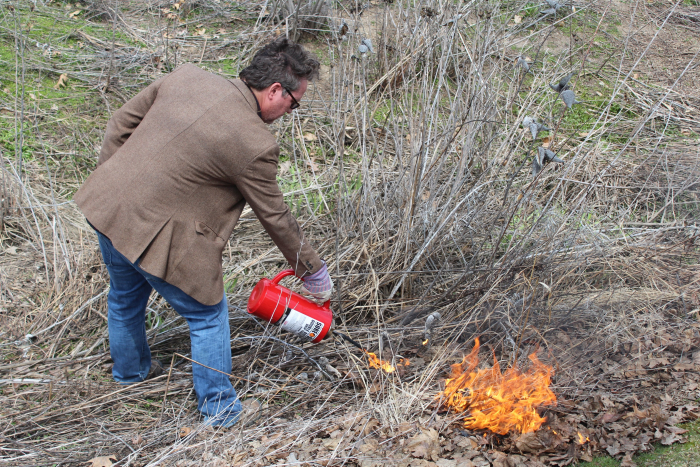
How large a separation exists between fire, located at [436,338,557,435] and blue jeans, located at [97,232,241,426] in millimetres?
1157

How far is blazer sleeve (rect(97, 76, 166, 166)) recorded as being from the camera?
2434 mm

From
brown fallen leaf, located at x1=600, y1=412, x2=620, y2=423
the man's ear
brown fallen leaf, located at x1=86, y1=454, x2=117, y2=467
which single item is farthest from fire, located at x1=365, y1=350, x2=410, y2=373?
the man's ear

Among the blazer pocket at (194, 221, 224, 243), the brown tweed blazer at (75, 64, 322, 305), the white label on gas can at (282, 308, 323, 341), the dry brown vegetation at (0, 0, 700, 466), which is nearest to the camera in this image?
the brown tweed blazer at (75, 64, 322, 305)

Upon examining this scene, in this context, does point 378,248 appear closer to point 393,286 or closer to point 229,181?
point 393,286

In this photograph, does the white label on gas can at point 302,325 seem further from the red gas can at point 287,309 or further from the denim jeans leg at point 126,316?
the denim jeans leg at point 126,316

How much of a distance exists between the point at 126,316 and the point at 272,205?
3.62 feet

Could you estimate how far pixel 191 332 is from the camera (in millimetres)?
2629

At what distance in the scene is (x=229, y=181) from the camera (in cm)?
232

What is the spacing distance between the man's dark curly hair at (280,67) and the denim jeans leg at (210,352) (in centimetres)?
105

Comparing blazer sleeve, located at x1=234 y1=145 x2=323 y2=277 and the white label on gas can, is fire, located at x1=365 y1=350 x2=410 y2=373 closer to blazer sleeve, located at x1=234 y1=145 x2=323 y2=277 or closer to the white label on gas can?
the white label on gas can

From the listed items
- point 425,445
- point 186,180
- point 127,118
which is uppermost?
point 127,118

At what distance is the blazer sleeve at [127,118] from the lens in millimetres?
2434

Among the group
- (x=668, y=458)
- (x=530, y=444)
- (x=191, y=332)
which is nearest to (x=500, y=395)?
(x=530, y=444)

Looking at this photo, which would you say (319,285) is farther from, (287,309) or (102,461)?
(102,461)
